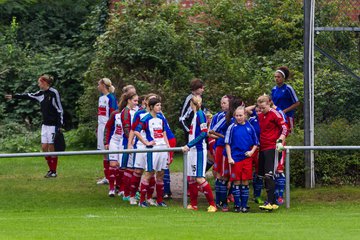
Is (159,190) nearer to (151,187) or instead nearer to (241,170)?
(151,187)

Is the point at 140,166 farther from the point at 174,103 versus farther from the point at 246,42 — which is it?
the point at 246,42

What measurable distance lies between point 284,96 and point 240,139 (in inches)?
96.4

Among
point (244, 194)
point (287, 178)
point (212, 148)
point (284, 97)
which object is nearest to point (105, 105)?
point (212, 148)

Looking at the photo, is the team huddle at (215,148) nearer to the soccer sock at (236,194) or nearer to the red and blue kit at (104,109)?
the soccer sock at (236,194)

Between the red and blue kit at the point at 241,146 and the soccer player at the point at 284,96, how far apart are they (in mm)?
2181

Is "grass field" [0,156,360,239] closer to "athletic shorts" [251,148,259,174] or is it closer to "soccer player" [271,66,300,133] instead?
"athletic shorts" [251,148,259,174]

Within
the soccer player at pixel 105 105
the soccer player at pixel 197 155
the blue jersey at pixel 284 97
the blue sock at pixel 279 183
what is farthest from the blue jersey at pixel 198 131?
the soccer player at pixel 105 105

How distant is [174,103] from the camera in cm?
2352

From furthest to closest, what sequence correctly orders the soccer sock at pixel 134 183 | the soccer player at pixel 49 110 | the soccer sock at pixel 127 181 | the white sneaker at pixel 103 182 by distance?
the soccer player at pixel 49 110, the white sneaker at pixel 103 182, the soccer sock at pixel 127 181, the soccer sock at pixel 134 183

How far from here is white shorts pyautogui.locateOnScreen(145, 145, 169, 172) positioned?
1717cm

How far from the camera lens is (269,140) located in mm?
16922

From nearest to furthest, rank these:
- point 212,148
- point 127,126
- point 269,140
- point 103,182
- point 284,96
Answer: point 269,140
point 127,126
point 212,148
point 284,96
point 103,182

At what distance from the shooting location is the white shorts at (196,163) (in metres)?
16.8

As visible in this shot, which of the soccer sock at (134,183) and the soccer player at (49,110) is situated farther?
the soccer player at (49,110)
